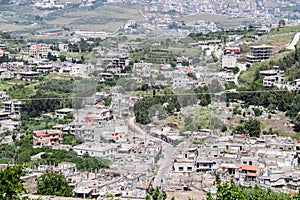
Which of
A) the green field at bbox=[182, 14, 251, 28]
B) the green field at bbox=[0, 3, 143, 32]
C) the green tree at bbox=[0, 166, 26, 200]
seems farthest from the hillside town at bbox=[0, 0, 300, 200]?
the green field at bbox=[182, 14, 251, 28]

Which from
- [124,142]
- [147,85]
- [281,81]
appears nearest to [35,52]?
[147,85]

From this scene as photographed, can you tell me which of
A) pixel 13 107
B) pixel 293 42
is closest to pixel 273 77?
pixel 293 42

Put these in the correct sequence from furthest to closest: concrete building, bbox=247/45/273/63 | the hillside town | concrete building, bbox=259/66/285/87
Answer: concrete building, bbox=247/45/273/63
concrete building, bbox=259/66/285/87
the hillside town

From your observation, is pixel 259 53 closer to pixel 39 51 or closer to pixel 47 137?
pixel 39 51

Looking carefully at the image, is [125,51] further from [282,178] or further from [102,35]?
[102,35]

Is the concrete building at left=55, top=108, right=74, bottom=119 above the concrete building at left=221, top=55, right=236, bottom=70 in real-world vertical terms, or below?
below

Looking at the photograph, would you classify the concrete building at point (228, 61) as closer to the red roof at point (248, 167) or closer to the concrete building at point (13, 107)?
the concrete building at point (13, 107)

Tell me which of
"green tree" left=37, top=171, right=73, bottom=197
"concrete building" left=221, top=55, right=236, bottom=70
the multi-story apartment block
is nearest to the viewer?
"green tree" left=37, top=171, right=73, bottom=197

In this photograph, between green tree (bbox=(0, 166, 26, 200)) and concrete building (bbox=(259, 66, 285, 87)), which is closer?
green tree (bbox=(0, 166, 26, 200))

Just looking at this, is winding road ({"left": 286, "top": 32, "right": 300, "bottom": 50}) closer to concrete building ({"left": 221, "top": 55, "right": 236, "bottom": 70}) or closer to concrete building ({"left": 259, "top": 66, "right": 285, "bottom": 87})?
concrete building ({"left": 221, "top": 55, "right": 236, "bottom": 70})
